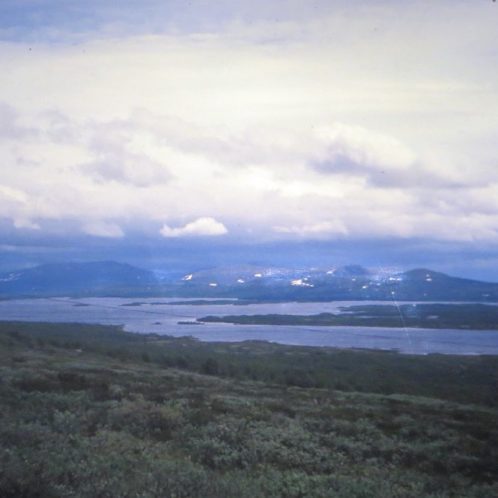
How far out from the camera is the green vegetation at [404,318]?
110469mm

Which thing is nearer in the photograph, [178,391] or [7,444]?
[7,444]

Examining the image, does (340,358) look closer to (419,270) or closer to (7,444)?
(7,444)

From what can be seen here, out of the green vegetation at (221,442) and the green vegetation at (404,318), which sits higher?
the green vegetation at (221,442)

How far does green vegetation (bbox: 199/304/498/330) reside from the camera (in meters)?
110

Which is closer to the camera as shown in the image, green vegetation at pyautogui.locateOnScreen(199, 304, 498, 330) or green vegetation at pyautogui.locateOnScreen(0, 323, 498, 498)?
green vegetation at pyautogui.locateOnScreen(0, 323, 498, 498)

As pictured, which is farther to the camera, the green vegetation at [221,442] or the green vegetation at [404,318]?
the green vegetation at [404,318]

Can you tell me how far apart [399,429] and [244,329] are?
9615cm

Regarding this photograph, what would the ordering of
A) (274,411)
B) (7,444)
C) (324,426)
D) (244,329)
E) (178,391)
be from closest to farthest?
1. (7,444)
2. (324,426)
3. (274,411)
4. (178,391)
5. (244,329)

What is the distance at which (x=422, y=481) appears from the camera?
12.3m

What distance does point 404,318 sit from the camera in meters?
126

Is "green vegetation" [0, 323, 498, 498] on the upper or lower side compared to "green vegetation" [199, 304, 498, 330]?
upper

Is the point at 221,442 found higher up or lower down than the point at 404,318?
higher up

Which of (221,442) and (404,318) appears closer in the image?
(221,442)

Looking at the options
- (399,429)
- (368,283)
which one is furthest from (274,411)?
(368,283)
